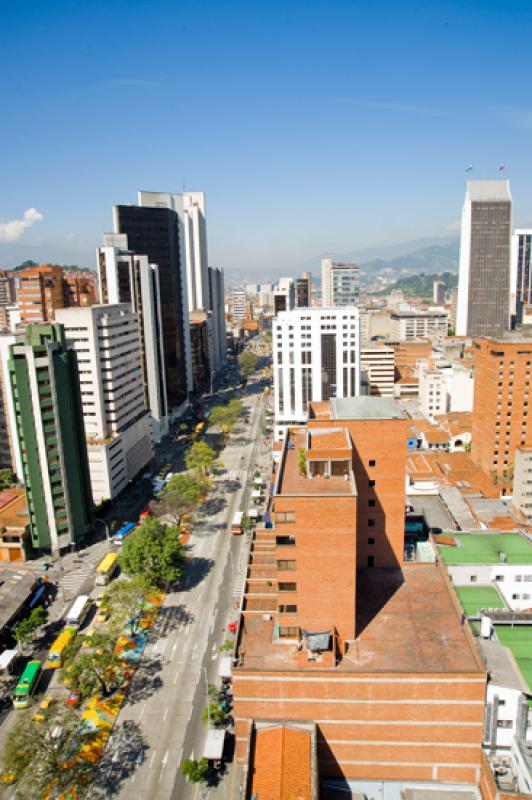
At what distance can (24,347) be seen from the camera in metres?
70.4

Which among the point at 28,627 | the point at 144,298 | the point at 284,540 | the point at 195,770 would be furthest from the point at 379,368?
the point at 195,770

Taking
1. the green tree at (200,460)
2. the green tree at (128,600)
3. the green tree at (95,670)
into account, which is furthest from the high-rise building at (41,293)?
the green tree at (95,670)

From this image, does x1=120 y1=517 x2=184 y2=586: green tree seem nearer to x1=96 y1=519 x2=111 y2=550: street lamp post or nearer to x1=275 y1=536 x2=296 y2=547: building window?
x1=96 y1=519 x2=111 y2=550: street lamp post

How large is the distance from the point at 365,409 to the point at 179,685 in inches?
1213

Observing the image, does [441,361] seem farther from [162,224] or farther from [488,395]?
[162,224]

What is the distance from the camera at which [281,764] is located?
33.9 metres

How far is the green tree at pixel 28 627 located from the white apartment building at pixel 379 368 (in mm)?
112511

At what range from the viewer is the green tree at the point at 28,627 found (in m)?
54.5

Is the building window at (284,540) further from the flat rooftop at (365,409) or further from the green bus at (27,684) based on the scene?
the green bus at (27,684)

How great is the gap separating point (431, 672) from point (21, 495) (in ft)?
214

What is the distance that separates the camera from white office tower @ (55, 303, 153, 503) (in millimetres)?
87062

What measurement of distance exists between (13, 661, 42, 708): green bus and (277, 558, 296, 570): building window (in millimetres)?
28286

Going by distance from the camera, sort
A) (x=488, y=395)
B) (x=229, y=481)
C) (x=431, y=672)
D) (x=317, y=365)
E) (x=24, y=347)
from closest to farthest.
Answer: (x=431, y=672) → (x=24, y=347) → (x=488, y=395) → (x=229, y=481) → (x=317, y=365)

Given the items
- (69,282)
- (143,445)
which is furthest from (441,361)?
(69,282)
